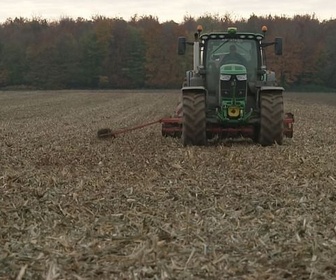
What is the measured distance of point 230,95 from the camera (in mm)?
12445

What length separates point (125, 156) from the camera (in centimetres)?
1092

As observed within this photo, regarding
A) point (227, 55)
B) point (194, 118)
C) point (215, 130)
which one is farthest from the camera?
point (227, 55)

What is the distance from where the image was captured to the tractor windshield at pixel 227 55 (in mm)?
13141

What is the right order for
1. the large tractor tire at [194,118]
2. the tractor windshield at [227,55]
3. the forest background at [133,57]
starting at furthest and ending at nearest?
the forest background at [133,57] < the tractor windshield at [227,55] < the large tractor tire at [194,118]

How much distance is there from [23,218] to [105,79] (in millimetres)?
71792

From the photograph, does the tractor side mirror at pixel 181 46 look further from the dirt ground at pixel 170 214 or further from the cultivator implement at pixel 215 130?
the dirt ground at pixel 170 214

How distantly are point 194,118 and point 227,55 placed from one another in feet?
6.43

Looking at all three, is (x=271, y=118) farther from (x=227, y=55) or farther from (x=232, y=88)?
(x=227, y=55)

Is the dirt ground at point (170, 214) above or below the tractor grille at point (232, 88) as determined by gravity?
below

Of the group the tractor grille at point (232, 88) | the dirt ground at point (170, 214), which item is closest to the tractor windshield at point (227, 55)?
the tractor grille at point (232, 88)

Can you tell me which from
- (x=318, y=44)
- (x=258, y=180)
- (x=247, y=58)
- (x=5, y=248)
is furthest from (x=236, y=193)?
(x=318, y=44)

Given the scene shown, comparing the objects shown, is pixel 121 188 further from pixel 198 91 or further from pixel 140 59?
pixel 140 59

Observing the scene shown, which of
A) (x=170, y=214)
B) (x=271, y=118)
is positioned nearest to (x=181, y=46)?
(x=271, y=118)

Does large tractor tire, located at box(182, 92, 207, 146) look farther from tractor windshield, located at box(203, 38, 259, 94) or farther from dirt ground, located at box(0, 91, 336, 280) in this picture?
tractor windshield, located at box(203, 38, 259, 94)
